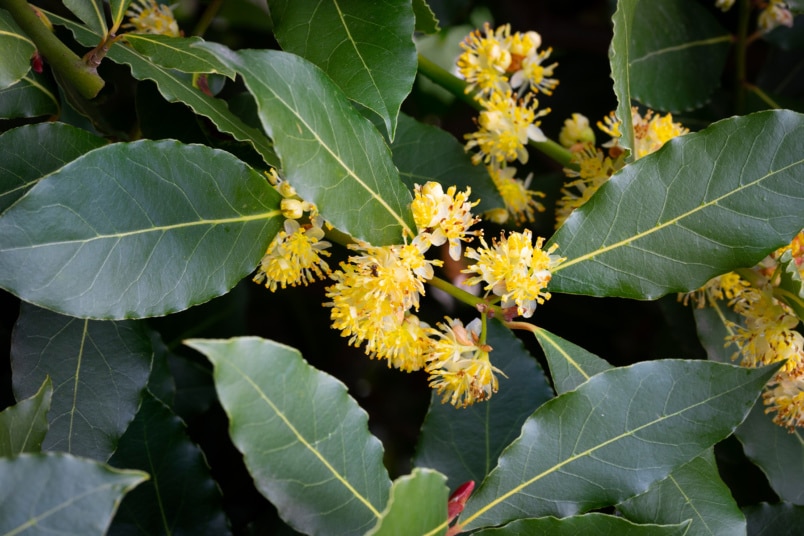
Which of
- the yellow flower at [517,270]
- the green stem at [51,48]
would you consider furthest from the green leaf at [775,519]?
the green stem at [51,48]

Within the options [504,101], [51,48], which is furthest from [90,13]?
[504,101]

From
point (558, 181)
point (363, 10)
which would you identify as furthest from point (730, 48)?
point (363, 10)

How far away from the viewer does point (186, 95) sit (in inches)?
32.4

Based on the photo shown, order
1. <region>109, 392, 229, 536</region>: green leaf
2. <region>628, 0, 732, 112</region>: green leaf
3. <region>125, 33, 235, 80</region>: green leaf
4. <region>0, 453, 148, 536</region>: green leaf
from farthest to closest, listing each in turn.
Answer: <region>628, 0, 732, 112</region>: green leaf → <region>109, 392, 229, 536</region>: green leaf → <region>125, 33, 235, 80</region>: green leaf → <region>0, 453, 148, 536</region>: green leaf

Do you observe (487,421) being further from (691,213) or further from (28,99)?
(28,99)

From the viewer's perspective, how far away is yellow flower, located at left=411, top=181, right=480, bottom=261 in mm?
851

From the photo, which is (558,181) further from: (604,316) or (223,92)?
→ (223,92)

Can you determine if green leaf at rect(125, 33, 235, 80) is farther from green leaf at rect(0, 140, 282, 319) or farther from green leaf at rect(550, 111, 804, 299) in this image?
green leaf at rect(550, 111, 804, 299)

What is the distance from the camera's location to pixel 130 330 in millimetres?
930

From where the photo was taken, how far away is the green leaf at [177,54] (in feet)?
2.63

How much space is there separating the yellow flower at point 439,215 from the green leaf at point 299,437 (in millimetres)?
217

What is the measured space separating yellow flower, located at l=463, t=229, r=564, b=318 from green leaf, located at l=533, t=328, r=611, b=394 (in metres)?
0.06

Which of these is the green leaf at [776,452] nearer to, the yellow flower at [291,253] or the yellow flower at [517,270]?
the yellow flower at [517,270]

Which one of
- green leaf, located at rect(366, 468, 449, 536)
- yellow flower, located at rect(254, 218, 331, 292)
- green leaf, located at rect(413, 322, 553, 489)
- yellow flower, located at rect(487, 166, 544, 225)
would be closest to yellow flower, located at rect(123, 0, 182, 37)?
yellow flower, located at rect(254, 218, 331, 292)
